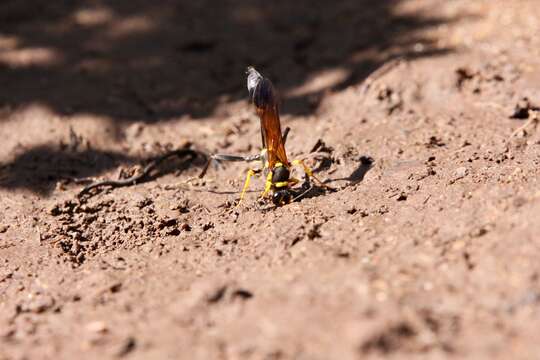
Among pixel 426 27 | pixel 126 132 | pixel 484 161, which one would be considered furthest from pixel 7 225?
pixel 426 27

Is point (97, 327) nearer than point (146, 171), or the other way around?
point (97, 327)

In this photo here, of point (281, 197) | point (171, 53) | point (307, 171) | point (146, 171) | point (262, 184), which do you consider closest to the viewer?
point (281, 197)

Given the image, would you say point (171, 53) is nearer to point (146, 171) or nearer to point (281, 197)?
point (146, 171)

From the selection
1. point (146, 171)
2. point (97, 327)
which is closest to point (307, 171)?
Result: point (146, 171)

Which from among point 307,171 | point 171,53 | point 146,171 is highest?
point 171,53

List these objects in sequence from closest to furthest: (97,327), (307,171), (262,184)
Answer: (97,327), (307,171), (262,184)

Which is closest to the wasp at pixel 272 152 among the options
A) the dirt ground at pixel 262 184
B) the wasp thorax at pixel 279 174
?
the wasp thorax at pixel 279 174

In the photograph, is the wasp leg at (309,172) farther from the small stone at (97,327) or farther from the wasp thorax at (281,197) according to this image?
the small stone at (97,327)
